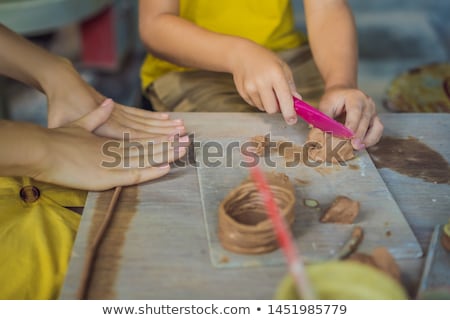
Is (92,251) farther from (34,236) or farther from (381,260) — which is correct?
(381,260)

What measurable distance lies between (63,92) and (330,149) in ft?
1.58

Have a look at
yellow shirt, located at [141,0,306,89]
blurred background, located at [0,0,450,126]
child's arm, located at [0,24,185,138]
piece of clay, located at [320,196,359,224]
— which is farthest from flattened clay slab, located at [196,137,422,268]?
blurred background, located at [0,0,450,126]

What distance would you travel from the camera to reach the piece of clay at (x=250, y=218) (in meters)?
0.67

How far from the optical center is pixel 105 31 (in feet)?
7.76

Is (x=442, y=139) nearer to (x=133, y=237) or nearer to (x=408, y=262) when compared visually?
(x=408, y=262)

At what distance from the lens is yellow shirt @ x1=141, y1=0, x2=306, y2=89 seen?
1.34m

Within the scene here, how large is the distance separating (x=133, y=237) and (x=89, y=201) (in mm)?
107

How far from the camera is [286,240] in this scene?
60 cm

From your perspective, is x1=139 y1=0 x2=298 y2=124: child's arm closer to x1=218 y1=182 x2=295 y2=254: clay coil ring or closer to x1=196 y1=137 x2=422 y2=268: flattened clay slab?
x1=196 y1=137 x2=422 y2=268: flattened clay slab

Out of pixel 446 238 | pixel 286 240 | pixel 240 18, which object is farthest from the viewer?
pixel 240 18

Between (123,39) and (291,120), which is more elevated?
(291,120)

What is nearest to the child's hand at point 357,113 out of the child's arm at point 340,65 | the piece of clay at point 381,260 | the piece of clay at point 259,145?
the child's arm at point 340,65

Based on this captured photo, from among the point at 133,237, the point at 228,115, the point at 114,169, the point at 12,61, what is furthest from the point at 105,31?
the point at 133,237

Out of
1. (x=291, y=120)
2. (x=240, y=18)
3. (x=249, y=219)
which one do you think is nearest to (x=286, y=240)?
(x=249, y=219)
